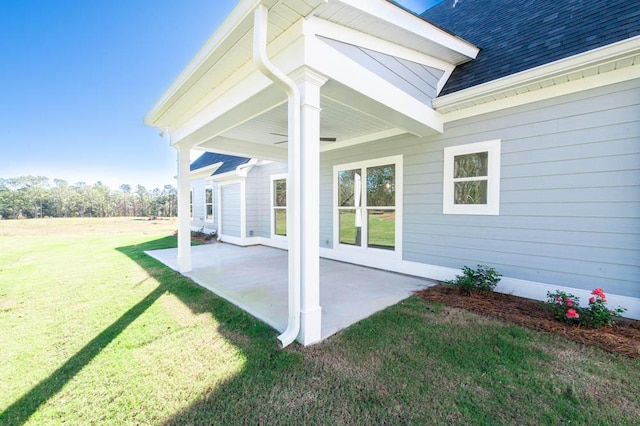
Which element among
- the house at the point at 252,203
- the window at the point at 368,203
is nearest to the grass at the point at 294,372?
the window at the point at 368,203

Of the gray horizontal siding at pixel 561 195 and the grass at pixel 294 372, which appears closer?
the grass at pixel 294 372

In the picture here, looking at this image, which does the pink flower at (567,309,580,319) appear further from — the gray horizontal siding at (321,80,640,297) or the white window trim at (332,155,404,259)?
the white window trim at (332,155,404,259)

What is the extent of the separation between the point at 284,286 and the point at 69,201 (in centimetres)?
5434

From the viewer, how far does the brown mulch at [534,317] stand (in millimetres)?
2578

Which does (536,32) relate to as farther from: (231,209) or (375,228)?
(231,209)

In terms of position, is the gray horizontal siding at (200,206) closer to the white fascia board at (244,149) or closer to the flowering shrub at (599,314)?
the white fascia board at (244,149)

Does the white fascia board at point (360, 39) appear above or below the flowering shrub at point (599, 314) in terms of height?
above

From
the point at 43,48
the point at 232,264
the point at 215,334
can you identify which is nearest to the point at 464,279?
the point at 215,334

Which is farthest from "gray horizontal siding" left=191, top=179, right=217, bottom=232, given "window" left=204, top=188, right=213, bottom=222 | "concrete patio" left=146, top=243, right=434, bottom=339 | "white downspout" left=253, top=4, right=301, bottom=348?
"white downspout" left=253, top=4, right=301, bottom=348

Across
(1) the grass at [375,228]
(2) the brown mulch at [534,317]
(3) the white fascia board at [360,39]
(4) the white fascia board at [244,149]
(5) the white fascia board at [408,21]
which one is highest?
(5) the white fascia board at [408,21]

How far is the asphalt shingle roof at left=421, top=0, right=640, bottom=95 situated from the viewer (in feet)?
10.7

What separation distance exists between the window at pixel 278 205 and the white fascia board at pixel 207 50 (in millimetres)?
4484

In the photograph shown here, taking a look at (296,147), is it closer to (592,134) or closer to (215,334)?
(215,334)

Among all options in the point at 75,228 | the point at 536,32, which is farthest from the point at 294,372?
the point at 75,228
